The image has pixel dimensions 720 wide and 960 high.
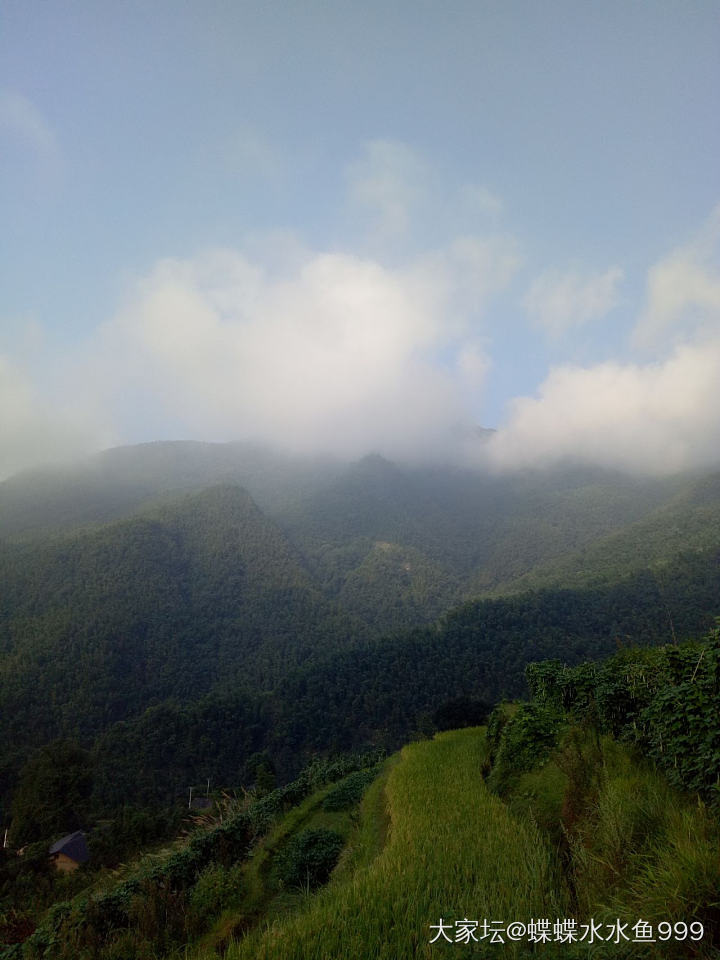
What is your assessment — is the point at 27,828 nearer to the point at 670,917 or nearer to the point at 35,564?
the point at 670,917

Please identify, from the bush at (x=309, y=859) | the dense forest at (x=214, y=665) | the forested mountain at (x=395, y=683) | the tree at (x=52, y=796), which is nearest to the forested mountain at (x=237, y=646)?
the forested mountain at (x=395, y=683)

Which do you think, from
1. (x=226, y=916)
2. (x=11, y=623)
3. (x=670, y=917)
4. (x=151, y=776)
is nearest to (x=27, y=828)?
(x=151, y=776)

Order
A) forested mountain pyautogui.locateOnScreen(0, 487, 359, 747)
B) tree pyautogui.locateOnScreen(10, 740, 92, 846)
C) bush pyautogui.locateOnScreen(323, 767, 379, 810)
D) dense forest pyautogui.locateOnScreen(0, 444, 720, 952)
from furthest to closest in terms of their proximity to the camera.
Result: forested mountain pyautogui.locateOnScreen(0, 487, 359, 747), dense forest pyautogui.locateOnScreen(0, 444, 720, 952), tree pyautogui.locateOnScreen(10, 740, 92, 846), bush pyautogui.locateOnScreen(323, 767, 379, 810)

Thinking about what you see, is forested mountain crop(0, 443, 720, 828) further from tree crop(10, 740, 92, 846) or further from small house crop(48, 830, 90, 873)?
small house crop(48, 830, 90, 873)

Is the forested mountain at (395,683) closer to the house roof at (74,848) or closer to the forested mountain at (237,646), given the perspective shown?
the forested mountain at (237,646)

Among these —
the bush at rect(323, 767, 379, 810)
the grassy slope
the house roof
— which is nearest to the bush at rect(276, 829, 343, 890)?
the grassy slope

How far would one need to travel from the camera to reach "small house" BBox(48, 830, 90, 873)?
38.5m

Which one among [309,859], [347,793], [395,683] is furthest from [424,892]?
[395,683]

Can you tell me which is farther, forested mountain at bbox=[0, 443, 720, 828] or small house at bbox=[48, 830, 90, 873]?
forested mountain at bbox=[0, 443, 720, 828]

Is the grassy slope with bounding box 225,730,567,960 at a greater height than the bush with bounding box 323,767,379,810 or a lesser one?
greater

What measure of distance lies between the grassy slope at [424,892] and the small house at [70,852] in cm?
4638

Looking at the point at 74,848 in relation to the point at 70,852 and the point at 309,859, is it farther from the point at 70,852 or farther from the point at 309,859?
the point at 309,859

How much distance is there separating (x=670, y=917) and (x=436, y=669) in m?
109

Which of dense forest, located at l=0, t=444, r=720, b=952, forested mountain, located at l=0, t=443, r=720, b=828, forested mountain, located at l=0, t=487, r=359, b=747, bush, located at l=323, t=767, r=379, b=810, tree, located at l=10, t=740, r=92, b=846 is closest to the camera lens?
bush, located at l=323, t=767, r=379, b=810
